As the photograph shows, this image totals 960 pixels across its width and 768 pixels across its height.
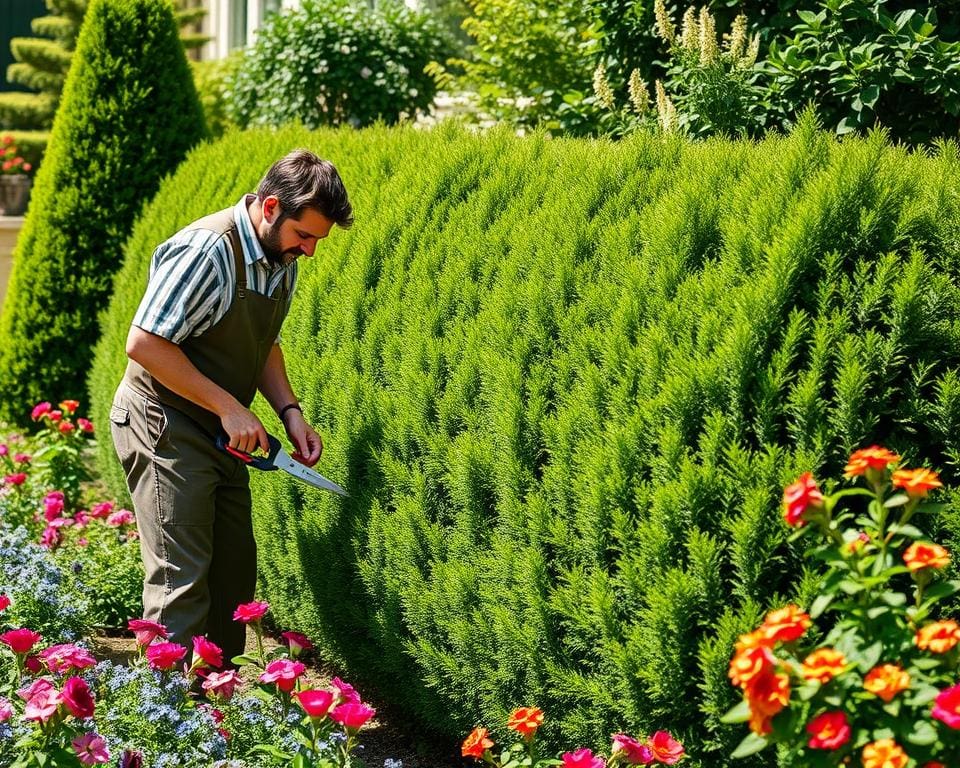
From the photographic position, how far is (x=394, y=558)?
140 inches

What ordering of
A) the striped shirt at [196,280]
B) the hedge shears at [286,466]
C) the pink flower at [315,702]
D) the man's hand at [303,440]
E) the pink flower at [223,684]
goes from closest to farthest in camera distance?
the pink flower at [315,702], the pink flower at [223,684], the striped shirt at [196,280], the hedge shears at [286,466], the man's hand at [303,440]

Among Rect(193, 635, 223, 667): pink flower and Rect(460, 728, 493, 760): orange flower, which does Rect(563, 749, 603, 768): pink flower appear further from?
Rect(193, 635, 223, 667): pink flower

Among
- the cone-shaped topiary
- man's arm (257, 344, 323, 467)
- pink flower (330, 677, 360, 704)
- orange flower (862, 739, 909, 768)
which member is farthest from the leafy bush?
orange flower (862, 739, 909, 768)

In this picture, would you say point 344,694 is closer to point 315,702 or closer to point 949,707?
point 315,702

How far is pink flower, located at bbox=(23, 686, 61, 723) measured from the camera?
2.42m

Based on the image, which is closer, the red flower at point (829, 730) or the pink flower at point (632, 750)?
the red flower at point (829, 730)

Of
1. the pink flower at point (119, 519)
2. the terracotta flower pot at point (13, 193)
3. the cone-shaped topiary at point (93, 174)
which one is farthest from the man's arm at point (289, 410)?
the terracotta flower pot at point (13, 193)

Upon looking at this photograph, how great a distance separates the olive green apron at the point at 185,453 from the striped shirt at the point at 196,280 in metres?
0.03

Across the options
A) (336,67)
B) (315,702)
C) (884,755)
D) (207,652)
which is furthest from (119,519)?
(336,67)

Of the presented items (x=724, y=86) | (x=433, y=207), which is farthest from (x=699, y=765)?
(x=724, y=86)

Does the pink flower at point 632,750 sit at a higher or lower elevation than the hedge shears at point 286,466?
lower

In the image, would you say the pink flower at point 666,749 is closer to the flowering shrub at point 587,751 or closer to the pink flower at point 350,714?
the flowering shrub at point 587,751

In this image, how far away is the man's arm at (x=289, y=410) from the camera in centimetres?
379

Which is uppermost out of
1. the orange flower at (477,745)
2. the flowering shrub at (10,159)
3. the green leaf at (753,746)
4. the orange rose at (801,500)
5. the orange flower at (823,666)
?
the orange rose at (801,500)
